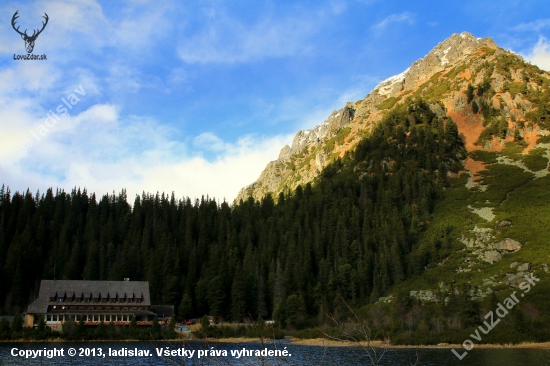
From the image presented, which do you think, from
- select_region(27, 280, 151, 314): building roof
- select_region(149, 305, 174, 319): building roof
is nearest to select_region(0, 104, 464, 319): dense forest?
select_region(149, 305, 174, 319): building roof

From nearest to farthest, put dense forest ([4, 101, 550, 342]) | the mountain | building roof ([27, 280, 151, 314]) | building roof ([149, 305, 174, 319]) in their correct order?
building roof ([27, 280, 151, 314])
the mountain
building roof ([149, 305, 174, 319])
dense forest ([4, 101, 550, 342])

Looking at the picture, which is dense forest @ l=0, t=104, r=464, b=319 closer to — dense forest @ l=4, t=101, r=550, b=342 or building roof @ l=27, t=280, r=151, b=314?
dense forest @ l=4, t=101, r=550, b=342

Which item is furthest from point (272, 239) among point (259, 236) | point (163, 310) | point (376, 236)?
point (163, 310)

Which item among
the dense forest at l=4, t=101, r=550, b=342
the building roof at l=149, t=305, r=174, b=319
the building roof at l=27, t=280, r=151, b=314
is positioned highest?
the dense forest at l=4, t=101, r=550, b=342

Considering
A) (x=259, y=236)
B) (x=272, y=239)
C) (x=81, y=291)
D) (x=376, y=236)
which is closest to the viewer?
(x=81, y=291)

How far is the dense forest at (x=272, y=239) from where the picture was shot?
10300 centimetres

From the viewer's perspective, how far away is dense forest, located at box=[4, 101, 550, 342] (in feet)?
338

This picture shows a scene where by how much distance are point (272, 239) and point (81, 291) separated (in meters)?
49.6

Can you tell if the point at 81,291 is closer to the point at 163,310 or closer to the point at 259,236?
the point at 163,310

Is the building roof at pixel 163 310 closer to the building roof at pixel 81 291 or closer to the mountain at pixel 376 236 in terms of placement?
the mountain at pixel 376 236

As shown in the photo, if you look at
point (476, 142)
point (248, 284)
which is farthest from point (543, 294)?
point (476, 142)

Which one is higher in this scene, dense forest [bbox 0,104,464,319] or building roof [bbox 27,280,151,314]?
dense forest [bbox 0,104,464,319]

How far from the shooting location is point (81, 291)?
90.8 m

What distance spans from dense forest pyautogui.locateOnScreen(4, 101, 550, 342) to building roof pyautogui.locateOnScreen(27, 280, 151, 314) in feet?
30.9
